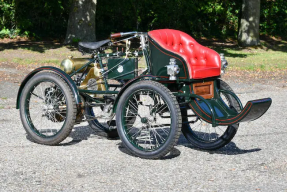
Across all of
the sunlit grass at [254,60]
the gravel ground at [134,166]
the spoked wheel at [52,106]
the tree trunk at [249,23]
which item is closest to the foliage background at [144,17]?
the tree trunk at [249,23]

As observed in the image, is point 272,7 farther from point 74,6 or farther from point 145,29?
point 74,6

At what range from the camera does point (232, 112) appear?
5469 millimetres

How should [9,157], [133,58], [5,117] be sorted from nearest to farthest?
[9,157]
[133,58]
[5,117]

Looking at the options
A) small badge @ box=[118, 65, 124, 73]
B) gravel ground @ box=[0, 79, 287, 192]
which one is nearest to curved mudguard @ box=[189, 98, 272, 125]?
gravel ground @ box=[0, 79, 287, 192]

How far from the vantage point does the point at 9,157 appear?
17.9 ft

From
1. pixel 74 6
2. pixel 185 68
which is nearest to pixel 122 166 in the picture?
pixel 185 68

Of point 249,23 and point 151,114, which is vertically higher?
point 249,23

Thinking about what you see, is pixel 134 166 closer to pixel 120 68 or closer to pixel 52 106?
pixel 120 68

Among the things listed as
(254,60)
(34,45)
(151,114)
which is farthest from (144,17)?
(151,114)

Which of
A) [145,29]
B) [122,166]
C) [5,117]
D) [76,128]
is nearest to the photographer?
[122,166]

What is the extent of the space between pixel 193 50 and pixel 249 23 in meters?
15.9

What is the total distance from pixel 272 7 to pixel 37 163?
68.5ft

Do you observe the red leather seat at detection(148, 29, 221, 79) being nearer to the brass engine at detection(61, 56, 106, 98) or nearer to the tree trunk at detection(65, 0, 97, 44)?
the brass engine at detection(61, 56, 106, 98)

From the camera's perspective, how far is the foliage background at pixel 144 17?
20109 millimetres
